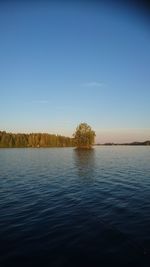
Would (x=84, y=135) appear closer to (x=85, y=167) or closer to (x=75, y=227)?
(x=85, y=167)

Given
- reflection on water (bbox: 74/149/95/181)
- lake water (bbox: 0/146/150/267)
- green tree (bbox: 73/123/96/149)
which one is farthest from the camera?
green tree (bbox: 73/123/96/149)

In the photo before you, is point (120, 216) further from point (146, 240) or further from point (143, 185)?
point (143, 185)

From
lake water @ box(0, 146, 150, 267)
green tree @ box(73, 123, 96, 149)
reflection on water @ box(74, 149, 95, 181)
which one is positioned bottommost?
lake water @ box(0, 146, 150, 267)

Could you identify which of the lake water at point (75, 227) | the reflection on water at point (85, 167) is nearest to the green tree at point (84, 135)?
the reflection on water at point (85, 167)

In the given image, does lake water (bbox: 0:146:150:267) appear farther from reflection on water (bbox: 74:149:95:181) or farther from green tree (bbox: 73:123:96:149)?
green tree (bbox: 73:123:96:149)

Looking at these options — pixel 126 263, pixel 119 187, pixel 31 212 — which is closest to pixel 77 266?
pixel 126 263

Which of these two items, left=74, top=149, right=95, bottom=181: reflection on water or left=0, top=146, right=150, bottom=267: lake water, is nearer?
left=0, top=146, right=150, bottom=267: lake water

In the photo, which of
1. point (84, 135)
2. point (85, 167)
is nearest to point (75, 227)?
point (85, 167)

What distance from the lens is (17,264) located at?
10266mm

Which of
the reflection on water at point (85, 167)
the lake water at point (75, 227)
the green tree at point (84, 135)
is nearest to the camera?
the lake water at point (75, 227)

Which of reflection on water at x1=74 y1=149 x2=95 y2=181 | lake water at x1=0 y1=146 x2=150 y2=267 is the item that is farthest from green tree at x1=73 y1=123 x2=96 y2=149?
lake water at x1=0 y1=146 x2=150 y2=267

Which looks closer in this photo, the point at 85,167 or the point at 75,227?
the point at 75,227

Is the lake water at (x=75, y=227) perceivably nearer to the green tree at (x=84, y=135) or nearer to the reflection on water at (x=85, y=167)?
the reflection on water at (x=85, y=167)

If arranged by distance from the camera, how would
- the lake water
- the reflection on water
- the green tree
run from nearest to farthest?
the lake water → the reflection on water → the green tree
